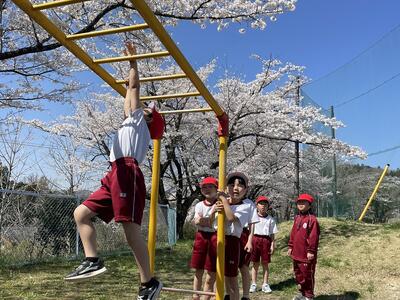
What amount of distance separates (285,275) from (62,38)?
5782mm

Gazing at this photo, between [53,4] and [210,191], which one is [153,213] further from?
[53,4]

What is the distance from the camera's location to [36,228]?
827cm

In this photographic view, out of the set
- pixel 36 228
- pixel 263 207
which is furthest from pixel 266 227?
pixel 36 228

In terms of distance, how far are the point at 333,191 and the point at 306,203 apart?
10.6 meters

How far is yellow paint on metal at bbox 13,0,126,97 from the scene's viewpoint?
2695 mm

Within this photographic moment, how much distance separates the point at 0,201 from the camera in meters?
7.84

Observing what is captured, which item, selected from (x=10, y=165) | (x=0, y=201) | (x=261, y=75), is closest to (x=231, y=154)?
(x=261, y=75)

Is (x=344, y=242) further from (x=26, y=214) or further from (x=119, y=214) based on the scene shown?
(x=119, y=214)

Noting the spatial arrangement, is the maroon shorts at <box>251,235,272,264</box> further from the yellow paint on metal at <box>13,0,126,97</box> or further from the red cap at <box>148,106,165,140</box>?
the yellow paint on metal at <box>13,0,126,97</box>

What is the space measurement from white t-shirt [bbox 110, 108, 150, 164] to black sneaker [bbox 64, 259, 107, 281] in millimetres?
647

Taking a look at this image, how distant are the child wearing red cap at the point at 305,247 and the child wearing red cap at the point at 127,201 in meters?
3.25

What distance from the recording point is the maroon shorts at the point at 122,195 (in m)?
2.59

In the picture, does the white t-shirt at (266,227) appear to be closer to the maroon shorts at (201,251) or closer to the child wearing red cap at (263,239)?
the child wearing red cap at (263,239)

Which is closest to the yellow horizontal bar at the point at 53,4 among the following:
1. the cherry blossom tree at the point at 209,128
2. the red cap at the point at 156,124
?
the red cap at the point at 156,124
